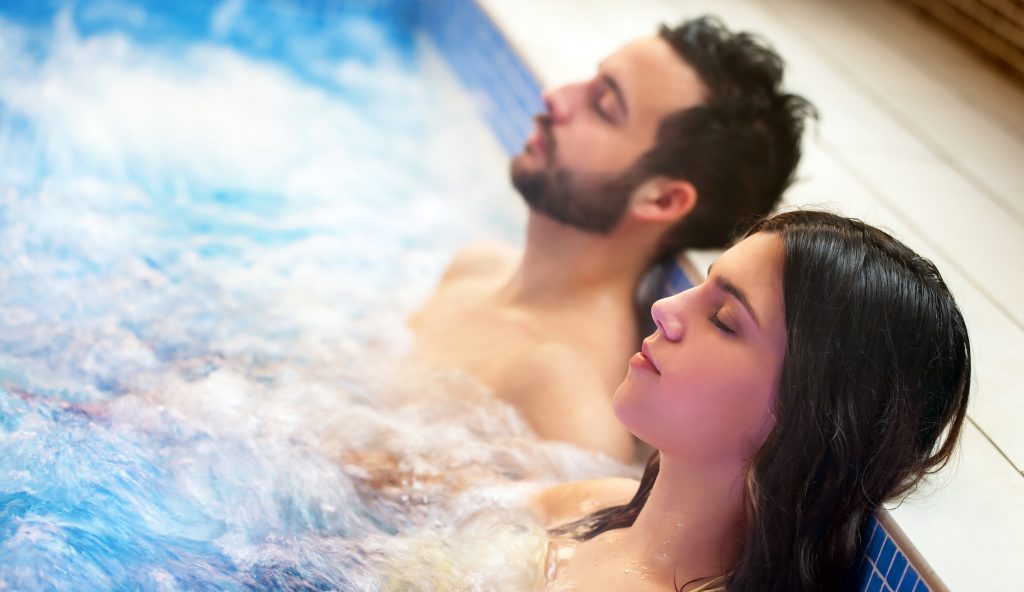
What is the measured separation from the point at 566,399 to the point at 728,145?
2.27ft

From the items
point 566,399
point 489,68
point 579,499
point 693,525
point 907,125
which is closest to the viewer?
point 693,525

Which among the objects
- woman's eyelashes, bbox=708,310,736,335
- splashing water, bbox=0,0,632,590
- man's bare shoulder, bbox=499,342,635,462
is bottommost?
splashing water, bbox=0,0,632,590

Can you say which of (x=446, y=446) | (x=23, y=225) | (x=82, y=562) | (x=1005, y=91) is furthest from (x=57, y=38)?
(x=1005, y=91)

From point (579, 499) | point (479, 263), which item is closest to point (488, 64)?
point (479, 263)

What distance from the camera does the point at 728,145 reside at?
2.45 m

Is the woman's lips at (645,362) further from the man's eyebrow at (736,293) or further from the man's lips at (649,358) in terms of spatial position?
the man's eyebrow at (736,293)

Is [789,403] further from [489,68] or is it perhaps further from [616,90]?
[489,68]

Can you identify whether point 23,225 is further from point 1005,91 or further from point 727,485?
point 1005,91

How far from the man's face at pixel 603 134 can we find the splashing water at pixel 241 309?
1.60 feet

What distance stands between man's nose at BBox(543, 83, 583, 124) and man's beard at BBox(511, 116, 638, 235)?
0.11ft

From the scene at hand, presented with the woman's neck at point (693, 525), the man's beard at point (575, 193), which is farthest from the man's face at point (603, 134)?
the woman's neck at point (693, 525)

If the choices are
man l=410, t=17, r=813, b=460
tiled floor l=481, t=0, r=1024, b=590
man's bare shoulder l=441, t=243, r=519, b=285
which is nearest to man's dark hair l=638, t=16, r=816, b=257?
man l=410, t=17, r=813, b=460

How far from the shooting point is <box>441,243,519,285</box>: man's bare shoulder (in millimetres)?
2768

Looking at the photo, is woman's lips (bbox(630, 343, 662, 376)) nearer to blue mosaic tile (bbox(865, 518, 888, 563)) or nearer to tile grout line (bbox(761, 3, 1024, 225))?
blue mosaic tile (bbox(865, 518, 888, 563))
